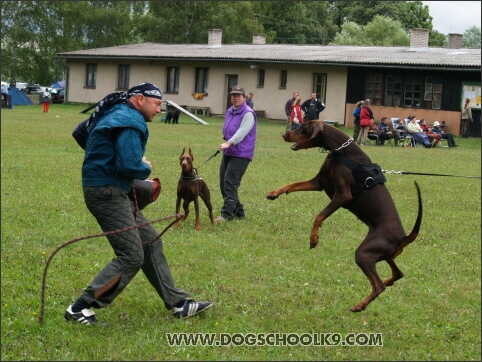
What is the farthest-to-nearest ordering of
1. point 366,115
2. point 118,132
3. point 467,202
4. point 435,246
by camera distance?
1. point 366,115
2. point 467,202
3. point 435,246
4. point 118,132

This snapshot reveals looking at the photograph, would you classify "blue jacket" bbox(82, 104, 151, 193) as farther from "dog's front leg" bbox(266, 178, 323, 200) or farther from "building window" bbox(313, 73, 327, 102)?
"building window" bbox(313, 73, 327, 102)

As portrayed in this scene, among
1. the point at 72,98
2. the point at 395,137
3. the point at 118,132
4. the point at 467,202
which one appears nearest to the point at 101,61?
the point at 72,98

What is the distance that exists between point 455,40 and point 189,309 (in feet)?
127

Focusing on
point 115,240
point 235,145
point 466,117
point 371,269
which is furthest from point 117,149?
point 466,117

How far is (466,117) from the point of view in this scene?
3544 centimetres

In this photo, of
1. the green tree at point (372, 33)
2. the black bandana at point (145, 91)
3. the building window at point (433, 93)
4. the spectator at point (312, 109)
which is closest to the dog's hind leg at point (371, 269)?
the black bandana at point (145, 91)

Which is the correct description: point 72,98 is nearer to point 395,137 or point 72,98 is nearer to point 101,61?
point 101,61

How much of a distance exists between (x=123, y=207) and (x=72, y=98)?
1898 inches

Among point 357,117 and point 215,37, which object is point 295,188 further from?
point 215,37

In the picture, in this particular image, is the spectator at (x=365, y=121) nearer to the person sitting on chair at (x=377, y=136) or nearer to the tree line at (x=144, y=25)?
the person sitting on chair at (x=377, y=136)

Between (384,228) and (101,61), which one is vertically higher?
(101,61)

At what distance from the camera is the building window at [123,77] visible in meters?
49.9

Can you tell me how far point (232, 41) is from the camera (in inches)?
2435

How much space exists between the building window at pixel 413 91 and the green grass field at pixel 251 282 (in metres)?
23.6
